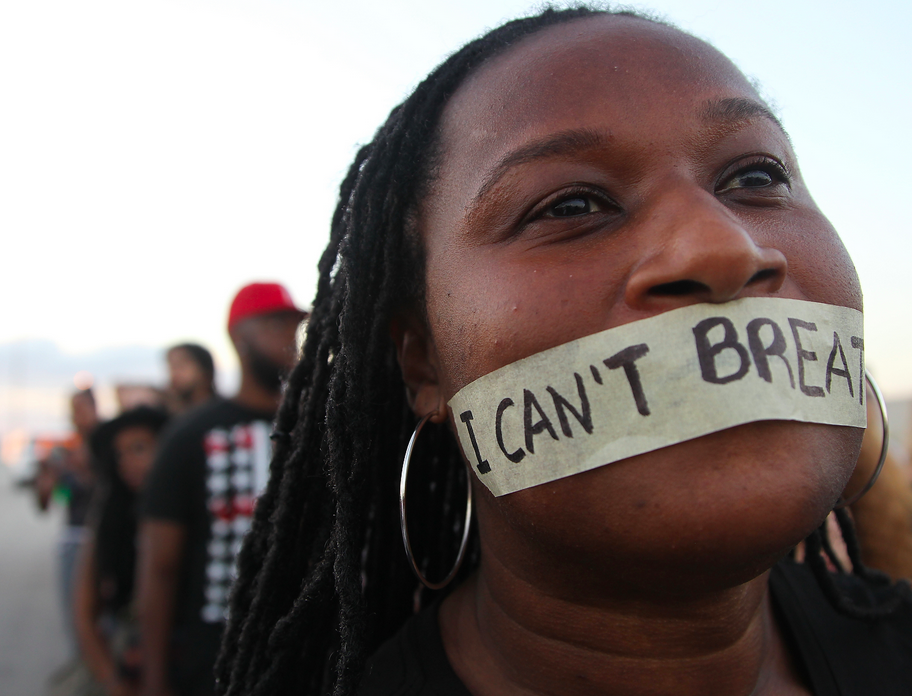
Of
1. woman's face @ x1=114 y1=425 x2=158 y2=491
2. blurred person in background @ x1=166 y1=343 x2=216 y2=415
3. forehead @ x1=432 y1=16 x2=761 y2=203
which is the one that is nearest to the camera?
forehead @ x1=432 y1=16 x2=761 y2=203

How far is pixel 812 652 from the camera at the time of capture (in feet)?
4.45

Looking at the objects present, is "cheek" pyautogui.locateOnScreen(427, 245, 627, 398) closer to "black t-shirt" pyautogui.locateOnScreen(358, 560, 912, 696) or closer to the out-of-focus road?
"black t-shirt" pyautogui.locateOnScreen(358, 560, 912, 696)

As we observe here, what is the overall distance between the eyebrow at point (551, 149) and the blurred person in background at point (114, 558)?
3381mm

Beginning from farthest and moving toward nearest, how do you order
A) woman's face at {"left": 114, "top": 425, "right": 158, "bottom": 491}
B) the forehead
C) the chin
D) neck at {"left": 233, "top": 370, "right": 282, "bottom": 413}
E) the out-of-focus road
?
the out-of-focus road
woman's face at {"left": 114, "top": 425, "right": 158, "bottom": 491}
neck at {"left": 233, "top": 370, "right": 282, "bottom": 413}
the forehead
the chin

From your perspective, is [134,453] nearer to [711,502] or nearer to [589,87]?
[589,87]

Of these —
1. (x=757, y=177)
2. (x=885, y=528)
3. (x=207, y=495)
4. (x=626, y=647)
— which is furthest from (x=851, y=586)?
(x=207, y=495)

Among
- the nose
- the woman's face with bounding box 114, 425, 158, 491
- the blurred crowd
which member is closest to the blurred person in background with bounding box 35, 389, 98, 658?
the woman's face with bounding box 114, 425, 158, 491

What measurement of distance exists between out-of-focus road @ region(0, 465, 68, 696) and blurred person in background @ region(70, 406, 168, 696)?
1.74 metres

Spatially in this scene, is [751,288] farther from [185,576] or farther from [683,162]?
[185,576]

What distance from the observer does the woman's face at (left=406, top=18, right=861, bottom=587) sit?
0.97 meters

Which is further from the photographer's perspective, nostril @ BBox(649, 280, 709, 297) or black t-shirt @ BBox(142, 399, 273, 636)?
black t-shirt @ BBox(142, 399, 273, 636)

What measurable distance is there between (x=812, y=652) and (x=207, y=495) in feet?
8.55

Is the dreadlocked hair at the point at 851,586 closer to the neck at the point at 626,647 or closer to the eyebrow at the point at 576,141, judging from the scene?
the neck at the point at 626,647

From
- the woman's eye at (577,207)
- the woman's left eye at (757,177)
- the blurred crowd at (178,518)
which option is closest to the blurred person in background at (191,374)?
the blurred crowd at (178,518)
